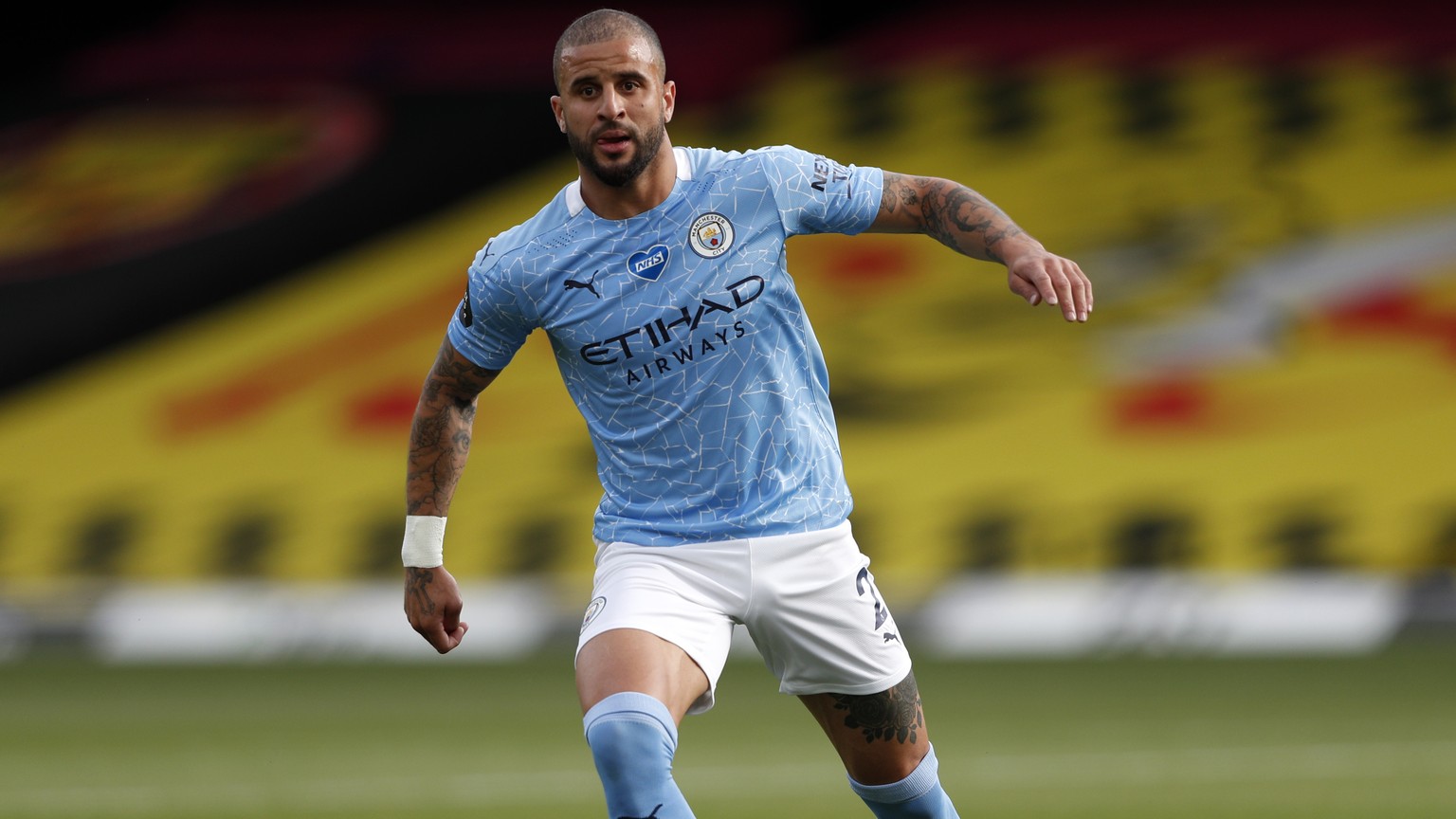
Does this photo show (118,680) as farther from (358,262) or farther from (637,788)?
(637,788)

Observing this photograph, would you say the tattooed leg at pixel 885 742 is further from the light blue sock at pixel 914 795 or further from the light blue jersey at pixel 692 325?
the light blue jersey at pixel 692 325

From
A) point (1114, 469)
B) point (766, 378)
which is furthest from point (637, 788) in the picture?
point (1114, 469)

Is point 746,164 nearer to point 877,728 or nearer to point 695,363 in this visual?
point 695,363

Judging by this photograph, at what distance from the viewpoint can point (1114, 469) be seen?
13.1 meters

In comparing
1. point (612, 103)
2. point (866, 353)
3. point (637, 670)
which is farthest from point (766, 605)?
point (866, 353)

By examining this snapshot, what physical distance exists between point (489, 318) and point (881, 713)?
1254 mm

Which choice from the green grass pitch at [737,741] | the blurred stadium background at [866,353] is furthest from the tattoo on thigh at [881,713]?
the blurred stadium background at [866,353]

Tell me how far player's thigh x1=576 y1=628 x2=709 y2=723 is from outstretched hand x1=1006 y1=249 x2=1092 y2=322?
1.05 meters

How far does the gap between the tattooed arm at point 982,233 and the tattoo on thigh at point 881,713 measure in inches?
39.0

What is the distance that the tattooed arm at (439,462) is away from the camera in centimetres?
468

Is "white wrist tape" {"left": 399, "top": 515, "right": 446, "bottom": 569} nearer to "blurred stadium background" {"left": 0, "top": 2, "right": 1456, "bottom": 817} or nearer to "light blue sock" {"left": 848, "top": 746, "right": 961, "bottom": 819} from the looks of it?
"light blue sock" {"left": 848, "top": 746, "right": 961, "bottom": 819}

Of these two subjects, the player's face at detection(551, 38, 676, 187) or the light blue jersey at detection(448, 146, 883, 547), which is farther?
the light blue jersey at detection(448, 146, 883, 547)

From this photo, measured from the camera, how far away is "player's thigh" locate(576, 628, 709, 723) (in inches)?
165

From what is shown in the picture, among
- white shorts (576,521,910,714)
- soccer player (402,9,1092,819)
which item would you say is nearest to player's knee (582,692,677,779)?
soccer player (402,9,1092,819)
